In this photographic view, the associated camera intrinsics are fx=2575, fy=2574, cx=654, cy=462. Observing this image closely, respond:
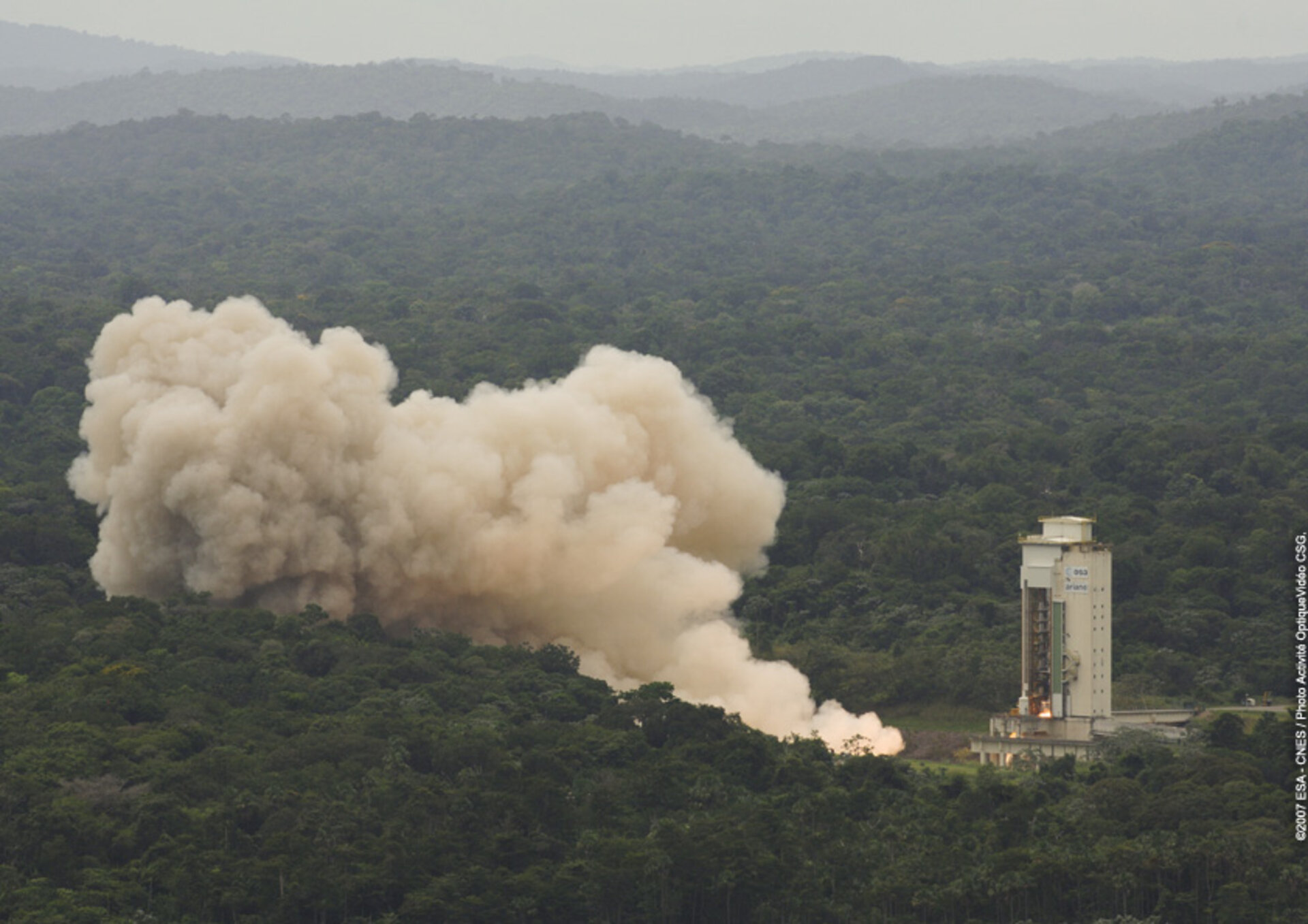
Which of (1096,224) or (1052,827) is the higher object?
(1096,224)

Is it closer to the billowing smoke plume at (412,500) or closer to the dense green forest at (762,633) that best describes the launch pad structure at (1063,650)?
the dense green forest at (762,633)

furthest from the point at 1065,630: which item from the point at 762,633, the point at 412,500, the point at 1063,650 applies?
the point at 412,500

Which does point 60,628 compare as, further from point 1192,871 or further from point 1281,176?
point 1281,176

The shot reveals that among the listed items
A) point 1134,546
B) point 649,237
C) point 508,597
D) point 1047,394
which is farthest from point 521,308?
point 508,597

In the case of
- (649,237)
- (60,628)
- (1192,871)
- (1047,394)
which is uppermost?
(649,237)

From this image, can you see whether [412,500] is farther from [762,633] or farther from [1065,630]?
[1065,630]

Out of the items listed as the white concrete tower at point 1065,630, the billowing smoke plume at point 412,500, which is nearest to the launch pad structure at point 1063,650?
the white concrete tower at point 1065,630

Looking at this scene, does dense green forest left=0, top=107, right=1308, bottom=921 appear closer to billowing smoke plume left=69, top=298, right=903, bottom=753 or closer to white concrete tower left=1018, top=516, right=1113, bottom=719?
billowing smoke plume left=69, top=298, right=903, bottom=753
